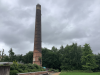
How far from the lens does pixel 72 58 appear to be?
44.3m

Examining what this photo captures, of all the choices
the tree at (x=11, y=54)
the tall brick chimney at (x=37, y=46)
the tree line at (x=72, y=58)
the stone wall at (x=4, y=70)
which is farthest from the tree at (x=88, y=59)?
the tree at (x=11, y=54)

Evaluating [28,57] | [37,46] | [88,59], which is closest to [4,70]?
[37,46]

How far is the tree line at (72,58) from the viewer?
35.2 metres

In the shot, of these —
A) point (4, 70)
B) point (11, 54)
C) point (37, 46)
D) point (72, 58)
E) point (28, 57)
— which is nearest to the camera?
point (4, 70)

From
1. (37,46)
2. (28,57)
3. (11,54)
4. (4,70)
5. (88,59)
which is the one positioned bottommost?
(88,59)

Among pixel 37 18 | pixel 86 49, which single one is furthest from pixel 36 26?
pixel 86 49

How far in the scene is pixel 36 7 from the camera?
35500 mm

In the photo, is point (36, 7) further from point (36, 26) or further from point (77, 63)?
point (77, 63)

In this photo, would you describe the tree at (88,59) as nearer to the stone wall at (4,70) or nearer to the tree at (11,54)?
the stone wall at (4,70)

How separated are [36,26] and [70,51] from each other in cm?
1947

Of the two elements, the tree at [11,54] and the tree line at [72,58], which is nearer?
the tree line at [72,58]

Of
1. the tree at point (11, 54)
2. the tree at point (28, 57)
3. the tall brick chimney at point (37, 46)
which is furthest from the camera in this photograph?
the tree at point (11, 54)

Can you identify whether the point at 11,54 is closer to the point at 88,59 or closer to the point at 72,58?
the point at 72,58

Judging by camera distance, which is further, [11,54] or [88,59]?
[11,54]
